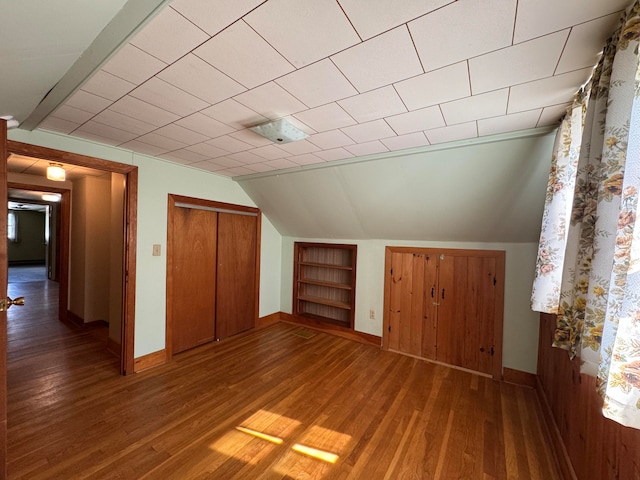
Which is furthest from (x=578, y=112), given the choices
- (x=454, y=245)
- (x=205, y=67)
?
(x=205, y=67)

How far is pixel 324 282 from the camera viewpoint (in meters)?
4.12

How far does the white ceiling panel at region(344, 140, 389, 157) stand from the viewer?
220cm

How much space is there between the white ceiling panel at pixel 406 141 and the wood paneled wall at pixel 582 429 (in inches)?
69.8

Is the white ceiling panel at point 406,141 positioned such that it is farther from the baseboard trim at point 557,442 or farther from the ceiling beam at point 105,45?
the baseboard trim at point 557,442

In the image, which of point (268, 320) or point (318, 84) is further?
point (268, 320)

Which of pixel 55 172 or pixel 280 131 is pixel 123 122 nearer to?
pixel 280 131

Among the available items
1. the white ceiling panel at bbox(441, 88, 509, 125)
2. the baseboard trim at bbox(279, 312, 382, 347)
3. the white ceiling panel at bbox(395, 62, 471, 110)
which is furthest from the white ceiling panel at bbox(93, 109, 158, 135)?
the baseboard trim at bbox(279, 312, 382, 347)

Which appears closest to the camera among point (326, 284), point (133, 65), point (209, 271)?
point (133, 65)

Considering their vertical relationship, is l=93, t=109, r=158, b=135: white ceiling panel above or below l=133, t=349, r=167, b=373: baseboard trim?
above

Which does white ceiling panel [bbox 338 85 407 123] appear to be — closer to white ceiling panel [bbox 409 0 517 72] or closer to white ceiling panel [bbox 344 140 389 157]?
white ceiling panel [bbox 409 0 517 72]

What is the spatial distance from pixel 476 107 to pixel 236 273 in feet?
11.0

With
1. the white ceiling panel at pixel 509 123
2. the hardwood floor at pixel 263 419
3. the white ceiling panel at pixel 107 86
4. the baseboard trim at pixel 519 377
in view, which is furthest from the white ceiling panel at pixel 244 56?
the baseboard trim at pixel 519 377

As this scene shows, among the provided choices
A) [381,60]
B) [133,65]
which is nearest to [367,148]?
[381,60]

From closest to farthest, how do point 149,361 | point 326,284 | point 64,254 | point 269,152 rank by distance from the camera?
point 269,152 < point 149,361 < point 326,284 < point 64,254
